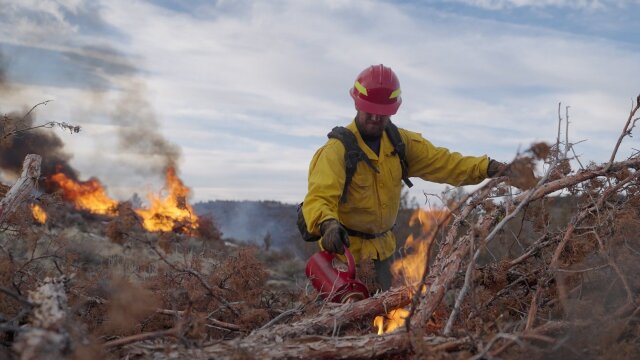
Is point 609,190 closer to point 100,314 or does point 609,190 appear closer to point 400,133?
point 400,133

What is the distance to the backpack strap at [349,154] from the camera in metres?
4.38

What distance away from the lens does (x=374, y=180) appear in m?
4.56

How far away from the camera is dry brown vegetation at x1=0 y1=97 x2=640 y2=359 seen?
2.70 meters

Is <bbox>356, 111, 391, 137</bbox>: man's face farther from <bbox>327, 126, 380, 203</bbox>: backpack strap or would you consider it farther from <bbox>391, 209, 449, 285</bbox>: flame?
<bbox>391, 209, 449, 285</bbox>: flame

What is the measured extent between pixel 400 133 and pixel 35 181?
278 cm

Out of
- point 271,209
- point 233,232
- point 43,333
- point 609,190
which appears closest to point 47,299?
point 43,333

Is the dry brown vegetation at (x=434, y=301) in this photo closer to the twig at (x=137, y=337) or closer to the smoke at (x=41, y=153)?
the twig at (x=137, y=337)

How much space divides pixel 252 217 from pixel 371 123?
1568 inches

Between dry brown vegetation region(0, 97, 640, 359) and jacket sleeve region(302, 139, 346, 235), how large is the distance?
51cm

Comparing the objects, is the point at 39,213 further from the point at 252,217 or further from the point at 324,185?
the point at 252,217

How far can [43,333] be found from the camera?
2.38m

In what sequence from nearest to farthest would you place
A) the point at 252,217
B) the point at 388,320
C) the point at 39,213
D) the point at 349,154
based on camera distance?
the point at 388,320, the point at 349,154, the point at 39,213, the point at 252,217

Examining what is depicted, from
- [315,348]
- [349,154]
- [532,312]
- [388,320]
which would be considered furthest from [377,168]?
[315,348]

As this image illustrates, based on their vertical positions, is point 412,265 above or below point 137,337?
above
